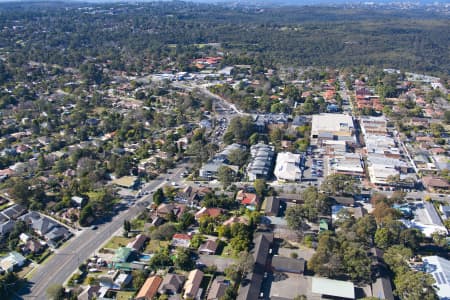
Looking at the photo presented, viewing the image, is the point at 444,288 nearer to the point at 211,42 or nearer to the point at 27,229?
the point at 27,229

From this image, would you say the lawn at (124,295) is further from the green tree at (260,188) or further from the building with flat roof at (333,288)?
the green tree at (260,188)

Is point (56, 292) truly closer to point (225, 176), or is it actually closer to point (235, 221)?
point (235, 221)

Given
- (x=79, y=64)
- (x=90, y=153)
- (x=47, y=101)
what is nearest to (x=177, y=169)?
(x=90, y=153)

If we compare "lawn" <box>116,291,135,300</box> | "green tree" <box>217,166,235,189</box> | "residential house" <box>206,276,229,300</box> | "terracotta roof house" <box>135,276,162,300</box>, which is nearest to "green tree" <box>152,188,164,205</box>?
"green tree" <box>217,166,235,189</box>

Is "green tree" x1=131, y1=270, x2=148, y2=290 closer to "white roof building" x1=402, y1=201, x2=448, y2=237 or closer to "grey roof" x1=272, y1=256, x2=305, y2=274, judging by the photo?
"grey roof" x1=272, y1=256, x2=305, y2=274

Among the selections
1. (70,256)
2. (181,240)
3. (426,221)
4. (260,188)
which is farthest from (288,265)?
(70,256)
